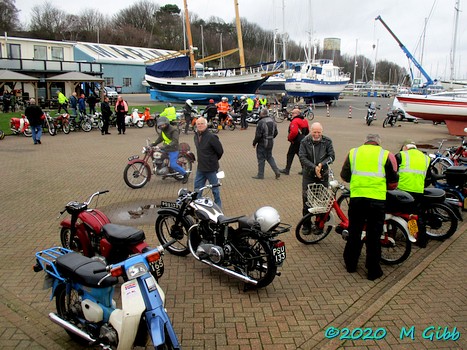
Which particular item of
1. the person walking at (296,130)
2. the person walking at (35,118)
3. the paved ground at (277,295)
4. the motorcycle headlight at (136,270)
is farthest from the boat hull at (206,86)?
the motorcycle headlight at (136,270)

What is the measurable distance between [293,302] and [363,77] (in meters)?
105

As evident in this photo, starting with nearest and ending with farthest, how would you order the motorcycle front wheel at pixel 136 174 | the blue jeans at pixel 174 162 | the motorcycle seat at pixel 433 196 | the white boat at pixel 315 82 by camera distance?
the motorcycle seat at pixel 433 196 < the motorcycle front wheel at pixel 136 174 < the blue jeans at pixel 174 162 < the white boat at pixel 315 82

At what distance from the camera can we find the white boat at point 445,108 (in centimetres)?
1991

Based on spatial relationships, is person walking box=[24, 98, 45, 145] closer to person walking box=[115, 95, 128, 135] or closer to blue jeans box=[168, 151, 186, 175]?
person walking box=[115, 95, 128, 135]

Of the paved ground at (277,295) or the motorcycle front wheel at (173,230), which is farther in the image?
the motorcycle front wheel at (173,230)

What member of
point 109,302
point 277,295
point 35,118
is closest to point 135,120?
point 35,118

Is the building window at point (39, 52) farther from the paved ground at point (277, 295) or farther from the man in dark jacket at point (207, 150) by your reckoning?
the man in dark jacket at point (207, 150)

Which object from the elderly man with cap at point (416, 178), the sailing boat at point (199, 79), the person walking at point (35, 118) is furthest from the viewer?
the sailing boat at point (199, 79)

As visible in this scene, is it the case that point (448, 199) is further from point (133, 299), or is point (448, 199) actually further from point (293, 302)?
point (133, 299)

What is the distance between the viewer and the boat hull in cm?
3709

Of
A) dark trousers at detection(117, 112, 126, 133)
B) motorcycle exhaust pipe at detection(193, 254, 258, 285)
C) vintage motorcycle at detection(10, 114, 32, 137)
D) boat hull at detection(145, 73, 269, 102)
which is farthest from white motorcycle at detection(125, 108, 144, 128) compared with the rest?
motorcycle exhaust pipe at detection(193, 254, 258, 285)

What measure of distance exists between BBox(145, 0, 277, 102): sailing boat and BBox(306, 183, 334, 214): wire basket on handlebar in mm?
31543

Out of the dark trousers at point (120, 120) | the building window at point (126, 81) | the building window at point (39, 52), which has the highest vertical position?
the building window at point (39, 52)

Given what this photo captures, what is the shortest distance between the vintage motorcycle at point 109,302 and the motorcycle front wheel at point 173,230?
1876 millimetres
